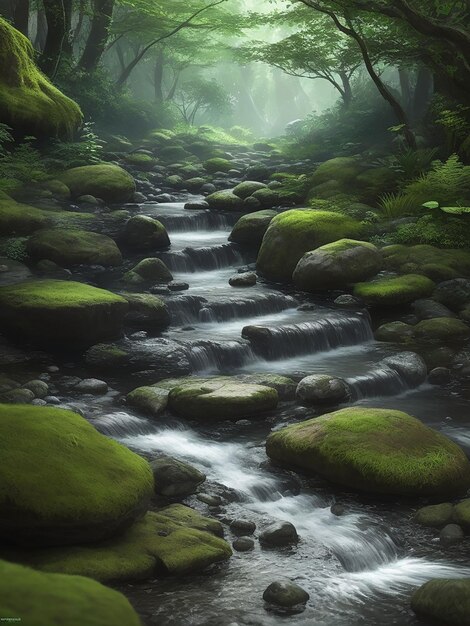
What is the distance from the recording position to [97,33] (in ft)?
81.4

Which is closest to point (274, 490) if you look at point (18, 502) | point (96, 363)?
point (18, 502)

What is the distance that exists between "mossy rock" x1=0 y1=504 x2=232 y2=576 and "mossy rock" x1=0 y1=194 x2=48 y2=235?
812 cm

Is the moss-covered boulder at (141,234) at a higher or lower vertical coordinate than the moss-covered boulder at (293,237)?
higher

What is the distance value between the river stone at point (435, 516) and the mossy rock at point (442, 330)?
463 centimetres

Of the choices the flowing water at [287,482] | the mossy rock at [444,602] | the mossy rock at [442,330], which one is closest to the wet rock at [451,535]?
the flowing water at [287,482]

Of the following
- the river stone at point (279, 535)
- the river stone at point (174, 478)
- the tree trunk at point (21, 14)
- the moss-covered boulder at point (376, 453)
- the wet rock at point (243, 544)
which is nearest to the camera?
the wet rock at point (243, 544)

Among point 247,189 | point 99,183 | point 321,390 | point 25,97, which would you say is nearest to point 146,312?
point 321,390

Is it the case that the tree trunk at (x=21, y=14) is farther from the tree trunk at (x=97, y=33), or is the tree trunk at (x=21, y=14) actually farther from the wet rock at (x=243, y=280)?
the wet rock at (x=243, y=280)

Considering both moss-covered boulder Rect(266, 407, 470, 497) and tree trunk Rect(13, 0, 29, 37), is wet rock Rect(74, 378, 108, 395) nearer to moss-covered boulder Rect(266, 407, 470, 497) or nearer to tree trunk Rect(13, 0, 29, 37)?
moss-covered boulder Rect(266, 407, 470, 497)

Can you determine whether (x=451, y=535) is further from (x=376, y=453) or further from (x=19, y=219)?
(x=19, y=219)

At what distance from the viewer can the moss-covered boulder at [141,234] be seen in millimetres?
13258

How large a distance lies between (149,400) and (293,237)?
6.09 meters

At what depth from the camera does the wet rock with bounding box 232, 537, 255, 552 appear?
5.10 metres

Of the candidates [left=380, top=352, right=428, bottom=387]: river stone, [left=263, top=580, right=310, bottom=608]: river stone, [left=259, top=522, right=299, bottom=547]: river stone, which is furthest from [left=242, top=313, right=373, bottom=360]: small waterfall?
[left=263, top=580, right=310, bottom=608]: river stone
